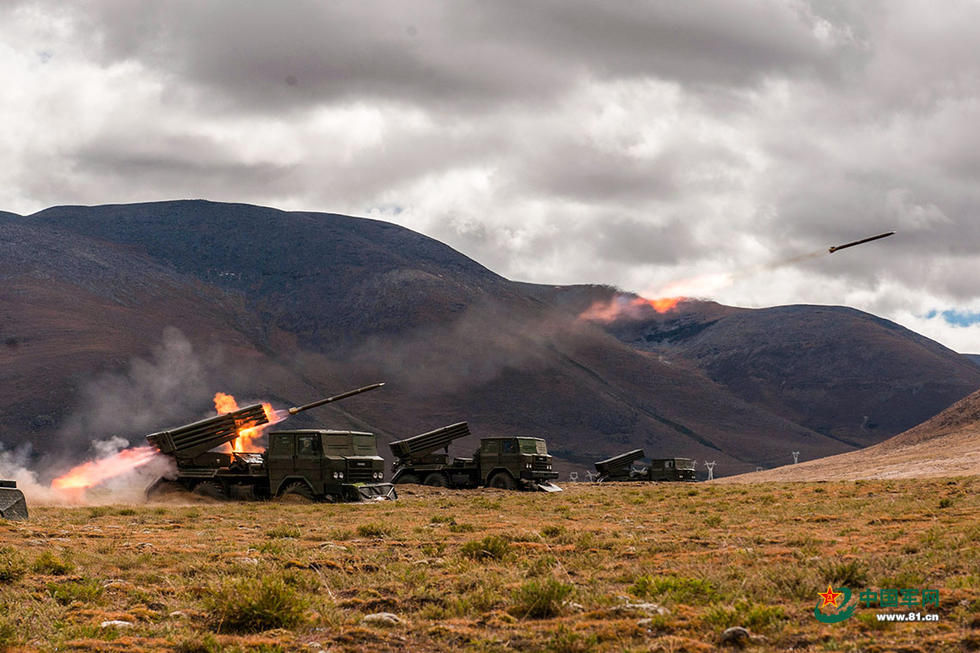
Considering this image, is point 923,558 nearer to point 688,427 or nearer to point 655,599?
point 655,599

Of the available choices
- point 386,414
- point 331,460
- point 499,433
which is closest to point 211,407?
point 386,414

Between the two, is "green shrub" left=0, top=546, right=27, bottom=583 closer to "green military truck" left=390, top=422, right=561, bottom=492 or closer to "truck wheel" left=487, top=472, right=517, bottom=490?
"green military truck" left=390, top=422, right=561, bottom=492

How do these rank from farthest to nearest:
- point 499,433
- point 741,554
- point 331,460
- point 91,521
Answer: point 499,433, point 331,460, point 91,521, point 741,554

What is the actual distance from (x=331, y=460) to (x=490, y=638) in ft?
74.3

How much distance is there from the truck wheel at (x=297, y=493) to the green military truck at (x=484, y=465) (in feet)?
39.0

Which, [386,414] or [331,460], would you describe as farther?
[386,414]

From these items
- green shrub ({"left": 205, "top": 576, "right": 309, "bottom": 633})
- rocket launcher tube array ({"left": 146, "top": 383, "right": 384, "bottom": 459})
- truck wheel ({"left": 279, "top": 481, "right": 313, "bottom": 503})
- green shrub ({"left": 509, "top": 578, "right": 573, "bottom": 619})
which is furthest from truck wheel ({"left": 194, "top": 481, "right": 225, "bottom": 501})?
green shrub ({"left": 509, "top": 578, "right": 573, "bottom": 619})

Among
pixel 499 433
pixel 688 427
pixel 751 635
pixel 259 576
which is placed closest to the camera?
pixel 751 635

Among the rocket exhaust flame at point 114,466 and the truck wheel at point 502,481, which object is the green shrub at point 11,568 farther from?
the truck wheel at point 502,481

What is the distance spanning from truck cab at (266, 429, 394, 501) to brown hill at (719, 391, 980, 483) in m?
36.8

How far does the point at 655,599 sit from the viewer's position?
11445 mm

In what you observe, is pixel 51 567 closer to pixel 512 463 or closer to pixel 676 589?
pixel 676 589

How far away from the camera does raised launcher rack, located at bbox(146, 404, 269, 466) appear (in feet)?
110
